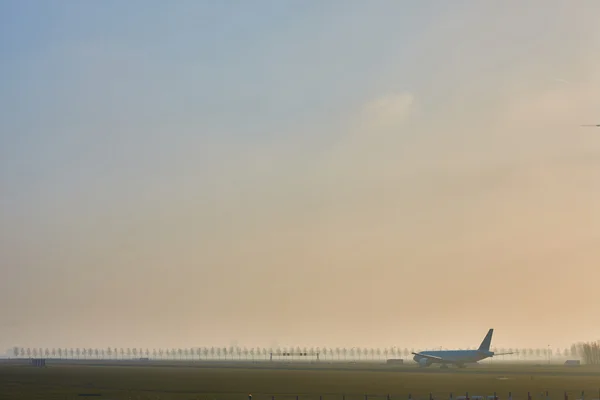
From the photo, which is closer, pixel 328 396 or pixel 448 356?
pixel 328 396

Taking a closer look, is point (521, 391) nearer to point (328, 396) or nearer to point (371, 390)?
point (371, 390)

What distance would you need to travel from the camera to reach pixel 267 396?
7712 centimetres

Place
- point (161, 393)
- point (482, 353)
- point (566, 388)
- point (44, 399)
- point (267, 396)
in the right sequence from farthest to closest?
point (482, 353) < point (566, 388) < point (161, 393) < point (267, 396) < point (44, 399)

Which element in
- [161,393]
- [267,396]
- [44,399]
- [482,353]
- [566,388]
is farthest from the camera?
[482,353]

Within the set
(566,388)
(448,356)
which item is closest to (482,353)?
(448,356)

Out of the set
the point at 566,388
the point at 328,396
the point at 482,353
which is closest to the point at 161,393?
the point at 328,396

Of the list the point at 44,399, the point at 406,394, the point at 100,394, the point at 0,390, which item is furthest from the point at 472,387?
the point at 0,390

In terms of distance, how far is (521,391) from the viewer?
83.1 meters

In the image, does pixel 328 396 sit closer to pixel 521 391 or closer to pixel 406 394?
pixel 406 394

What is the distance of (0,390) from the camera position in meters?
85.4

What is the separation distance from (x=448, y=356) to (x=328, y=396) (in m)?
103

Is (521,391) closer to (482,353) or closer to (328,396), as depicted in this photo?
(328,396)

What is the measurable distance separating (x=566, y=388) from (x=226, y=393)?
136 feet

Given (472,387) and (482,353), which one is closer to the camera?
(472,387)
